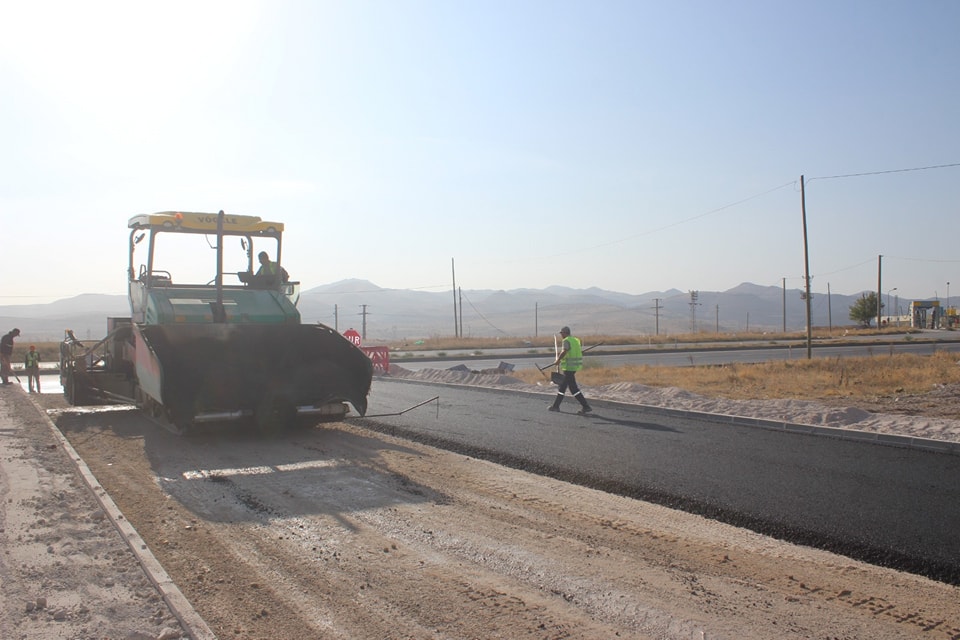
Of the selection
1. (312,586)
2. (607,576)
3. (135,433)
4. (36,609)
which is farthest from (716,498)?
(135,433)

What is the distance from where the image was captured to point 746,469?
8359 millimetres

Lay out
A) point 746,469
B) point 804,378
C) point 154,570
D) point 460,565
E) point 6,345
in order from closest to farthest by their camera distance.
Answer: point 154,570
point 460,565
point 746,469
point 804,378
point 6,345

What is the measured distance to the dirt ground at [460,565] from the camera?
13.7 ft

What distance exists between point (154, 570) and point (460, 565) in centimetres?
185

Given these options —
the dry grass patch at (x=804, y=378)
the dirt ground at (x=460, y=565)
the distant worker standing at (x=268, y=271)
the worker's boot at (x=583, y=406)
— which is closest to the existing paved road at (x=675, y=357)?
the dry grass patch at (x=804, y=378)

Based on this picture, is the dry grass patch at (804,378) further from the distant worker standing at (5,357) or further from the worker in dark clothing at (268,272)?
the distant worker standing at (5,357)

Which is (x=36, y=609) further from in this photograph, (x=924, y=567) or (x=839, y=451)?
(x=839, y=451)

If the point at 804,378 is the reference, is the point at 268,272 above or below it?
above

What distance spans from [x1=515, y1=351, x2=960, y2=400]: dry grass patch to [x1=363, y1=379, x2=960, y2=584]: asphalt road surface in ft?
18.1

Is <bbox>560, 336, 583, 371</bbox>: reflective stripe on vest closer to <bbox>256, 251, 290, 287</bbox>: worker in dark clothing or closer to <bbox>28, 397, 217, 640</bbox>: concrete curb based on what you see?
<bbox>256, 251, 290, 287</bbox>: worker in dark clothing

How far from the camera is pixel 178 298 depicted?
1098 centimetres

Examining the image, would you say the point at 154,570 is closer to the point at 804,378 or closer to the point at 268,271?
the point at 268,271

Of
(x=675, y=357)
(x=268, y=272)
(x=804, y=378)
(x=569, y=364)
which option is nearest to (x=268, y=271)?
(x=268, y=272)

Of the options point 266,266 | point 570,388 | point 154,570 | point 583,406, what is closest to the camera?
point 154,570
